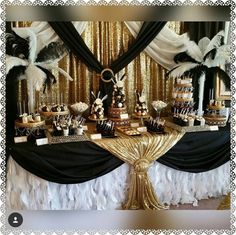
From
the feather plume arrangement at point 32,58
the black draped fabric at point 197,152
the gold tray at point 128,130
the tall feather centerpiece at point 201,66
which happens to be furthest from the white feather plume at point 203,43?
the feather plume arrangement at point 32,58

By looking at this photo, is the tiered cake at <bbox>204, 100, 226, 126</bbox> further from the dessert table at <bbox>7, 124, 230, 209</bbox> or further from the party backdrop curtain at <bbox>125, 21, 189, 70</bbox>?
the party backdrop curtain at <bbox>125, 21, 189, 70</bbox>

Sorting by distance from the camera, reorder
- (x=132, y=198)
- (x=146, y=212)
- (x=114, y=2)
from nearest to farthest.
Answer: (x=114, y=2)
(x=146, y=212)
(x=132, y=198)

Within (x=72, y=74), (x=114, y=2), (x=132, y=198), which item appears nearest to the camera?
(x=114, y=2)

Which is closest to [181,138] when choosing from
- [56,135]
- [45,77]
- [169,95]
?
[169,95]

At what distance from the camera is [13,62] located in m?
1.40

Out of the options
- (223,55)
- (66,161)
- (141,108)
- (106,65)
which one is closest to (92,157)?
(66,161)

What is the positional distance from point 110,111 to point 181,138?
0.33 metres

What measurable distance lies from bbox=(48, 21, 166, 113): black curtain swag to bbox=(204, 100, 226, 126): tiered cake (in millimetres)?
400

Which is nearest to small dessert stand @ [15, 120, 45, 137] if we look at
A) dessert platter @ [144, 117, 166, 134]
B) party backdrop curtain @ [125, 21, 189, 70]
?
dessert platter @ [144, 117, 166, 134]

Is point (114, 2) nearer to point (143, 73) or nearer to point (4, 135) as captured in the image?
point (143, 73)

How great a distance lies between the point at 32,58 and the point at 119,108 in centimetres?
42

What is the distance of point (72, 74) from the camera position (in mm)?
1604

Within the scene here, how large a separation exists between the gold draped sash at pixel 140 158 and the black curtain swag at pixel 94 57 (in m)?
0.24

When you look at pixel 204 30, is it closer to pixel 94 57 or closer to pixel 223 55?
pixel 223 55
